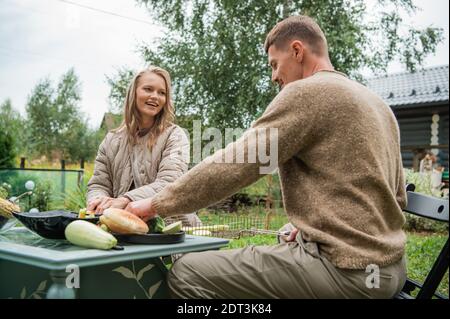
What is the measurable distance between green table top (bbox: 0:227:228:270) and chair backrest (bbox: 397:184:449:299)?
59 centimetres

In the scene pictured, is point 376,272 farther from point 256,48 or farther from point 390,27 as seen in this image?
point 390,27

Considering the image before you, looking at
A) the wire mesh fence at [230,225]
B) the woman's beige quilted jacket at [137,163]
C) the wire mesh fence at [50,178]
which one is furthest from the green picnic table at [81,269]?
the wire mesh fence at [50,178]

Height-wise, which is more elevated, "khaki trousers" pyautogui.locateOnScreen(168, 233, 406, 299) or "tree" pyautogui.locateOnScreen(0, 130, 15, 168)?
"tree" pyautogui.locateOnScreen(0, 130, 15, 168)

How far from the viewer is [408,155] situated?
10086mm

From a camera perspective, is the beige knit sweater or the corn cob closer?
the beige knit sweater

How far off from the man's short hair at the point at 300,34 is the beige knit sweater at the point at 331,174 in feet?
0.81

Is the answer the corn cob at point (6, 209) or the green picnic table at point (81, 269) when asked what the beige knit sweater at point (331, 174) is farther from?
the corn cob at point (6, 209)

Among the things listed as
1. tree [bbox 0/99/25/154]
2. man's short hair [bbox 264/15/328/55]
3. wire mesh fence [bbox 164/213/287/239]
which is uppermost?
tree [bbox 0/99/25/154]

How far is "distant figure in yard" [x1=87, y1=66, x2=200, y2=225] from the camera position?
2.33 m

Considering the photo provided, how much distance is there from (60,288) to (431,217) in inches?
41.4

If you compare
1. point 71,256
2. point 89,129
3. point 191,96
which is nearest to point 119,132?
point 71,256

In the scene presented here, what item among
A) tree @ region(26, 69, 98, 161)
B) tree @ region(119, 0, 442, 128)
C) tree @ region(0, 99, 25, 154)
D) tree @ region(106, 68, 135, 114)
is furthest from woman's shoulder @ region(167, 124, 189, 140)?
tree @ region(26, 69, 98, 161)

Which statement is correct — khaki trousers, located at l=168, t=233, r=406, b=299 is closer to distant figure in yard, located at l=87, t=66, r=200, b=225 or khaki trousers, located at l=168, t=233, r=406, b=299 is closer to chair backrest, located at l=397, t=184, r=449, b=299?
chair backrest, located at l=397, t=184, r=449, b=299
